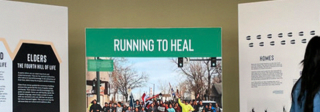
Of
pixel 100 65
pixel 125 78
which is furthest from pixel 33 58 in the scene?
pixel 125 78

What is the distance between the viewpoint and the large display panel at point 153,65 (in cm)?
407

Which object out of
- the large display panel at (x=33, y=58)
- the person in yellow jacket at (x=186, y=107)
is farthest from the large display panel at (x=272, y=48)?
the large display panel at (x=33, y=58)

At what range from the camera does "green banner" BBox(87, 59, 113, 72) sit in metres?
4.05

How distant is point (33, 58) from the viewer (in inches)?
153

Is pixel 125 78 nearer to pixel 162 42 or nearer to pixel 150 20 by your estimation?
pixel 162 42

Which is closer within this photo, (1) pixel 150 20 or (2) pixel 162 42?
(2) pixel 162 42

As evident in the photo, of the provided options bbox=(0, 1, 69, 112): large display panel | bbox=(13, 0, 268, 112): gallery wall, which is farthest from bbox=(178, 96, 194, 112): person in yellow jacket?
bbox=(13, 0, 268, 112): gallery wall

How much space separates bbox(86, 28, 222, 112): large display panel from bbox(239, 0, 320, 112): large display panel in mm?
328

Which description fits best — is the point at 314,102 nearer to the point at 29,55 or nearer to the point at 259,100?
the point at 259,100

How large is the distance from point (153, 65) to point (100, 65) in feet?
1.40

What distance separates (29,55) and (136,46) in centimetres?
85

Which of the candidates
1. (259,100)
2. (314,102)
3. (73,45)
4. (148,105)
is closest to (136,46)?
(148,105)

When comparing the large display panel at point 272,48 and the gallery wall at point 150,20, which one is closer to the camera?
the large display panel at point 272,48

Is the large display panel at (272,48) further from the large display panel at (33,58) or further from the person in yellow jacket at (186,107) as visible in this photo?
the large display panel at (33,58)
